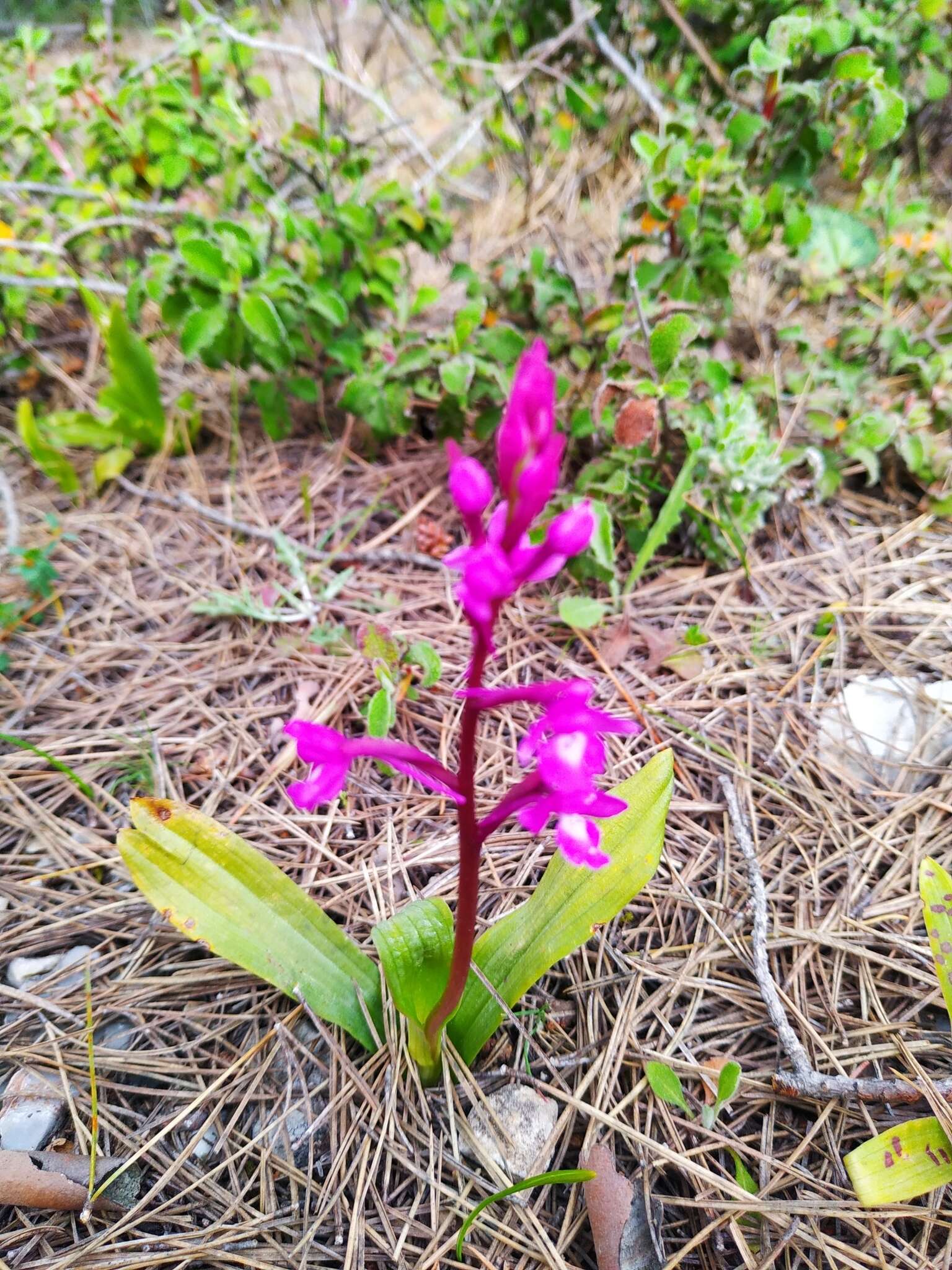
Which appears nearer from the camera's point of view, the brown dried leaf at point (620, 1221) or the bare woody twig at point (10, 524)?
the brown dried leaf at point (620, 1221)

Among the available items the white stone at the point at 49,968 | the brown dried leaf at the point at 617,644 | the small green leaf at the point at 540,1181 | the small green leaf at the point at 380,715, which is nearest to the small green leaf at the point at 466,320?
the brown dried leaf at the point at 617,644

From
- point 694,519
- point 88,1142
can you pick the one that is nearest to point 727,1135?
point 88,1142

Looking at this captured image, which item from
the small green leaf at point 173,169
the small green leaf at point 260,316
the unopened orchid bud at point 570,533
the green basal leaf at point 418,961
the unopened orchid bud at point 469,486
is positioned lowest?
the green basal leaf at point 418,961

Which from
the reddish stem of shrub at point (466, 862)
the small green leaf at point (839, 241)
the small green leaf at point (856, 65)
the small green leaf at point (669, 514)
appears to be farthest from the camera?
the small green leaf at point (839, 241)

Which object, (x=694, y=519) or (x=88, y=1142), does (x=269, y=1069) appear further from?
(x=694, y=519)

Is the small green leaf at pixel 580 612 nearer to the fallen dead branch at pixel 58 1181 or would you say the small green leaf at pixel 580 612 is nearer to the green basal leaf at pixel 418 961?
the green basal leaf at pixel 418 961

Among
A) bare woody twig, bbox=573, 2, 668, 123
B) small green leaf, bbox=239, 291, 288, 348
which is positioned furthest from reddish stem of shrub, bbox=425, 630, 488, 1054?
bare woody twig, bbox=573, 2, 668, 123

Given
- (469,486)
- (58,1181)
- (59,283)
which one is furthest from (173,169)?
(58,1181)
